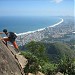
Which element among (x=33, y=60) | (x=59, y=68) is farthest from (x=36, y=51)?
(x=33, y=60)

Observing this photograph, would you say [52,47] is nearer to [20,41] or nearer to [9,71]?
[20,41]

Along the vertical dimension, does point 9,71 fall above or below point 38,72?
above

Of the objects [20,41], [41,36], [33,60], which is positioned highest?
[33,60]

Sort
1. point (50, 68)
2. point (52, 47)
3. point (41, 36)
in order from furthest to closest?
1. point (41, 36)
2. point (52, 47)
3. point (50, 68)

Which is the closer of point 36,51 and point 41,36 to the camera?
point 36,51

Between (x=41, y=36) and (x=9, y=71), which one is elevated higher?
(x=9, y=71)

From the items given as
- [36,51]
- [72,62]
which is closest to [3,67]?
[72,62]

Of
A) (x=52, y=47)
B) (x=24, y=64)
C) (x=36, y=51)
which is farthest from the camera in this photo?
(x=52, y=47)

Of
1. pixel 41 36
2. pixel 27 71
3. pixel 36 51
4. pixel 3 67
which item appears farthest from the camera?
pixel 41 36

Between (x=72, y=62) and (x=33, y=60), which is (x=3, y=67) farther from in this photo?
(x=72, y=62)
